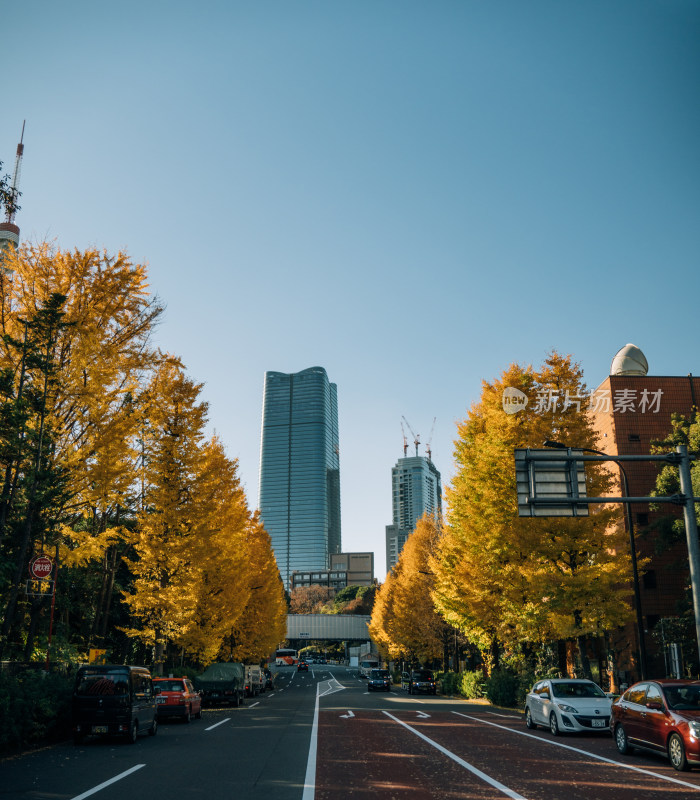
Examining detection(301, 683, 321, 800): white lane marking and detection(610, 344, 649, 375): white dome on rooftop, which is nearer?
detection(301, 683, 321, 800): white lane marking

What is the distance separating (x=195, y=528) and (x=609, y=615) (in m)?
17.1

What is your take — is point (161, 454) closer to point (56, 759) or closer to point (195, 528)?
point (195, 528)

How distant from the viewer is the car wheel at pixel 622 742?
14.0 metres

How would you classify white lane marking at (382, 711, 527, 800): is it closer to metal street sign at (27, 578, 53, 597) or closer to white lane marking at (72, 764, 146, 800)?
white lane marking at (72, 764, 146, 800)

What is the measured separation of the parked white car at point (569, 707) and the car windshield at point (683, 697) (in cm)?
503

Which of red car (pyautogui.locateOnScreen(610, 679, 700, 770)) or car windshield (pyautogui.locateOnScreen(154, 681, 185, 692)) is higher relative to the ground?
red car (pyautogui.locateOnScreen(610, 679, 700, 770))

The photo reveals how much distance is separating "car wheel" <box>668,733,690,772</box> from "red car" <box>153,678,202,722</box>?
625 inches

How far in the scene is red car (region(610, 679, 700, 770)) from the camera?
11.8 metres

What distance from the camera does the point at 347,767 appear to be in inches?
473

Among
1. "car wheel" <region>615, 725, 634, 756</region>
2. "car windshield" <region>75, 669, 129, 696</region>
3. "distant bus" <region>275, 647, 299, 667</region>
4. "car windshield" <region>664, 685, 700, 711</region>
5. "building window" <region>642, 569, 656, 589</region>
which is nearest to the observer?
"car windshield" <region>664, 685, 700, 711</region>

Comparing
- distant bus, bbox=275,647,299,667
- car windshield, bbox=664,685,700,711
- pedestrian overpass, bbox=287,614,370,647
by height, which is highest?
car windshield, bbox=664,685,700,711

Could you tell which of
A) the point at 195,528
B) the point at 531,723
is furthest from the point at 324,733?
the point at 195,528

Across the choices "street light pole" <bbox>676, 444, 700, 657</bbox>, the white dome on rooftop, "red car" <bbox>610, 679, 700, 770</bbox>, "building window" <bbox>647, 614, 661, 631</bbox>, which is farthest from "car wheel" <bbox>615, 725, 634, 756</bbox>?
the white dome on rooftop

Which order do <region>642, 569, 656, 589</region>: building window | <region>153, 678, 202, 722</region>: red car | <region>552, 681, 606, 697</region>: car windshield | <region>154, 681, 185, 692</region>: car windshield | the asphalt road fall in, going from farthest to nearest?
<region>642, 569, 656, 589</region>: building window < <region>154, 681, 185, 692</region>: car windshield < <region>153, 678, 202, 722</region>: red car < <region>552, 681, 606, 697</region>: car windshield < the asphalt road
